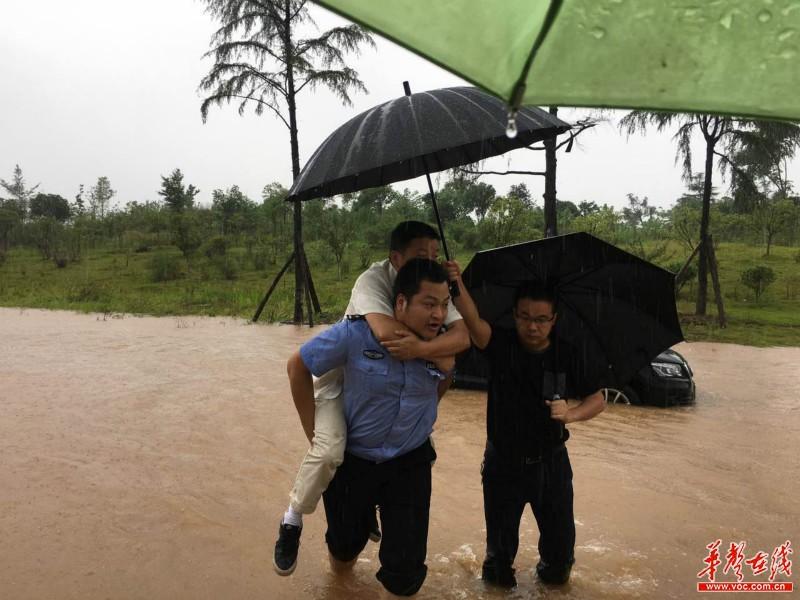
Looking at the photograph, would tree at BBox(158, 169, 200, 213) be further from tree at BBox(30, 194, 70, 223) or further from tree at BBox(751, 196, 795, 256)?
tree at BBox(751, 196, 795, 256)

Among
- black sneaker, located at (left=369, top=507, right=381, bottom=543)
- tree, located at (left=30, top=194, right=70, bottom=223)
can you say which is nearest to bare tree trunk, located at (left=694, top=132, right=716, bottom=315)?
black sneaker, located at (left=369, top=507, right=381, bottom=543)

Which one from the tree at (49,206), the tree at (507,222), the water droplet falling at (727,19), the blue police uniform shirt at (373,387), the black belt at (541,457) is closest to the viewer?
the water droplet falling at (727,19)

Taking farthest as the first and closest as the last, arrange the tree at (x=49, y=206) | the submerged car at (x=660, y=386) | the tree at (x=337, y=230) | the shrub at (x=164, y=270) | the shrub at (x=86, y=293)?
the tree at (x=49, y=206) → the shrub at (x=164, y=270) → the tree at (x=337, y=230) → the shrub at (x=86, y=293) → the submerged car at (x=660, y=386)

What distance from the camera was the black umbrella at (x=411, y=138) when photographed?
2.94 meters

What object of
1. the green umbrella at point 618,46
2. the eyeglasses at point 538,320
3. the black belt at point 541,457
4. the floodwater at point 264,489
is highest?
the green umbrella at point 618,46

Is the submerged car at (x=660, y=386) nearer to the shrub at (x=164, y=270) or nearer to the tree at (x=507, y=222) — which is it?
the tree at (x=507, y=222)

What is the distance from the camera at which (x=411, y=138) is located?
298cm

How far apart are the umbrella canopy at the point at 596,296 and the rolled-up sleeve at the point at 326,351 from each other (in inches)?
30.1

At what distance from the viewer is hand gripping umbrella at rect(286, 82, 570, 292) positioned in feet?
9.65

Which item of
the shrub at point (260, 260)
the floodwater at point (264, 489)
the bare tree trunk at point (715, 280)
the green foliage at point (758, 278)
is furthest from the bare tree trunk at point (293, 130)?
the shrub at point (260, 260)

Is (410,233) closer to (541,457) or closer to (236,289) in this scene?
(541,457)

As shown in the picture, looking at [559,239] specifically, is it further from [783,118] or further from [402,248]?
[783,118]

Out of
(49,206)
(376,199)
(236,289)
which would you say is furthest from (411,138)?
(49,206)

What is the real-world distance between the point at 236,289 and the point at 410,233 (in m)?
21.8
